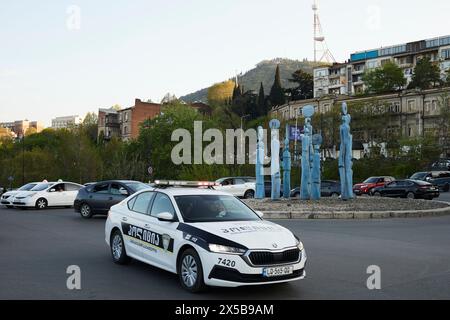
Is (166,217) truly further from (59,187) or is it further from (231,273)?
(59,187)

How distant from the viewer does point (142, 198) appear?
1007 centimetres

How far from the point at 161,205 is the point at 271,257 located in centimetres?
251

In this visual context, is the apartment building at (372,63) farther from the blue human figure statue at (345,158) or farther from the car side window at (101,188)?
the car side window at (101,188)

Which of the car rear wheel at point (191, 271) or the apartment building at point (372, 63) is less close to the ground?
the apartment building at point (372, 63)

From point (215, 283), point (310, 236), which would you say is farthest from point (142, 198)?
point (310, 236)

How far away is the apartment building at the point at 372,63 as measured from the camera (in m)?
100

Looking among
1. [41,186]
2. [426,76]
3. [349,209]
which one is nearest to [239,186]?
[41,186]

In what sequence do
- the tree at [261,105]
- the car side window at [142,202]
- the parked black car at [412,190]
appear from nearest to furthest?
the car side window at [142,202] < the parked black car at [412,190] < the tree at [261,105]

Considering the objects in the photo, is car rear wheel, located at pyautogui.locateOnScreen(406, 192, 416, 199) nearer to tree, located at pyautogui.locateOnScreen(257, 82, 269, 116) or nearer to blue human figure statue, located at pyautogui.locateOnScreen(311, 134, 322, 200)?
blue human figure statue, located at pyautogui.locateOnScreen(311, 134, 322, 200)

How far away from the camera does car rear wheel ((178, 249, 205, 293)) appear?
25.5ft

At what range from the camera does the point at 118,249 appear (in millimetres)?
10383

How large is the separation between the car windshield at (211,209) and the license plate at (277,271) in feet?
4.67

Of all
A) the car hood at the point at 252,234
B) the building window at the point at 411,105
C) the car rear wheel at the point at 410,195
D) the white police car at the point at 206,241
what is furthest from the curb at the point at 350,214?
the building window at the point at 411,105

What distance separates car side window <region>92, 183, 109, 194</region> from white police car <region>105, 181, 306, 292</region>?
37.4 ft
